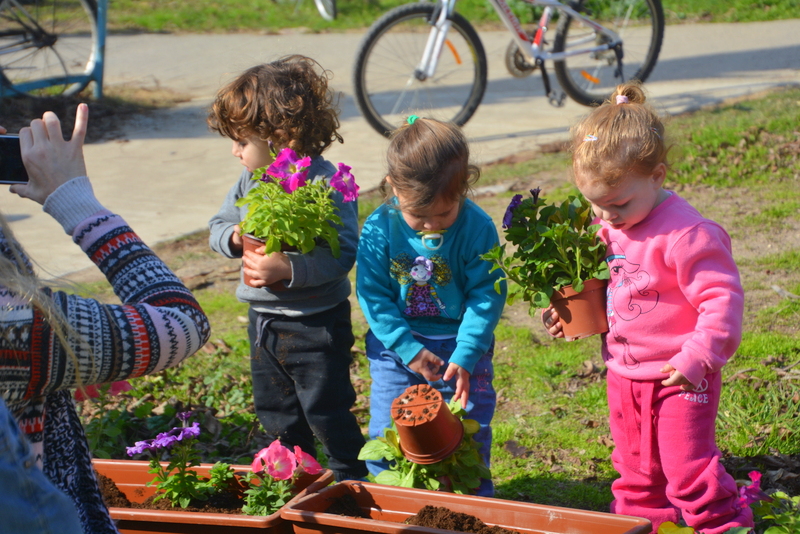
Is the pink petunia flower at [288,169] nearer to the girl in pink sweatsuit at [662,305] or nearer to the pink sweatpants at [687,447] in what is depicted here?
the girl in pink sweatsuit at [662,305]

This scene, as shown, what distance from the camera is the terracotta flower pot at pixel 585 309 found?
223 centimetres

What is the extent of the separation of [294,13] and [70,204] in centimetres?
1278

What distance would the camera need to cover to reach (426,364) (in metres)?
2.47

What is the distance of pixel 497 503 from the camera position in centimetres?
207

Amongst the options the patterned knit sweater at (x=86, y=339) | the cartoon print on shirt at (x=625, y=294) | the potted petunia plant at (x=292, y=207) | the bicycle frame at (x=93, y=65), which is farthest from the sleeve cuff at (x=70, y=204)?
the bicycle frame at (x=93, y=65)

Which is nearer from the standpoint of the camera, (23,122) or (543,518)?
(543,518)

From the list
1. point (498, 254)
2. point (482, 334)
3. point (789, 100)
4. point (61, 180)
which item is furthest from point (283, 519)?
point (789, 100)

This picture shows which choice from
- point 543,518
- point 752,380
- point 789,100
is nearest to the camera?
point 543,518

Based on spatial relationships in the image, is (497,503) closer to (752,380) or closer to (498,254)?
(498,254)

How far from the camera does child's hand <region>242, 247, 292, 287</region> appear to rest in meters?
2.41

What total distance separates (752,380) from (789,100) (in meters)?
5.04

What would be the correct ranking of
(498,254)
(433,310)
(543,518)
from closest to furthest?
(543,518) < (498,254) < (433,310)

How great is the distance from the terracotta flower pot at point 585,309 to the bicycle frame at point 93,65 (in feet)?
23.5

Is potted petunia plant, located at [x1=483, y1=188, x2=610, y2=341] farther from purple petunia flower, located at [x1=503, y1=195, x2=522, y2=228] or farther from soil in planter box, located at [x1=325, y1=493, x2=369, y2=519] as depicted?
soil in planter box, located at [x1=325, y1=493, x2=369, y2=519]
